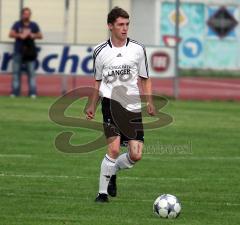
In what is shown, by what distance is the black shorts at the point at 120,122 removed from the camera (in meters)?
11.2

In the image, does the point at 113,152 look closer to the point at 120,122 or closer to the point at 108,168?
the point at 108,168

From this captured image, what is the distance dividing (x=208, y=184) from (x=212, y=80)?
26507mm

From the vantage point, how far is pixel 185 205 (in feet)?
35.4

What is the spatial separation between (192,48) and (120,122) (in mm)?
30222

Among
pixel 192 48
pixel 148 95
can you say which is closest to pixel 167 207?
pixel 148 95

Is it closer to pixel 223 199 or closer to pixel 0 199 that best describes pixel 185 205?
pixel 223 199

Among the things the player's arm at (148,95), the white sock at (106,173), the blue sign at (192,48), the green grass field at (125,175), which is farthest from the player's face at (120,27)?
the blue sign at (192,48)

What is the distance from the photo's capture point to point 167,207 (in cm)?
987

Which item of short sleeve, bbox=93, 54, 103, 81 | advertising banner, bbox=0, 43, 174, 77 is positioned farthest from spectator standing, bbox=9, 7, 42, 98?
short sleeve, bbox=93, 54, 103, 81

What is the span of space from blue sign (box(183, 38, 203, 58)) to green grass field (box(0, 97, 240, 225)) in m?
18.9

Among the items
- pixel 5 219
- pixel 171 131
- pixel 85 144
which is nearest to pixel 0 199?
pixel 5 219

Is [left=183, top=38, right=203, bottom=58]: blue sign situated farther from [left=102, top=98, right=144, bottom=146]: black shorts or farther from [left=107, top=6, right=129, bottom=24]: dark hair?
[left=107, top=6, right=129, bottom=24]: dark hair

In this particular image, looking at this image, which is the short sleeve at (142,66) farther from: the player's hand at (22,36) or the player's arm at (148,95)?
the player's hand at (22,36)

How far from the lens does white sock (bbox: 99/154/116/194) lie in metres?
11.0
